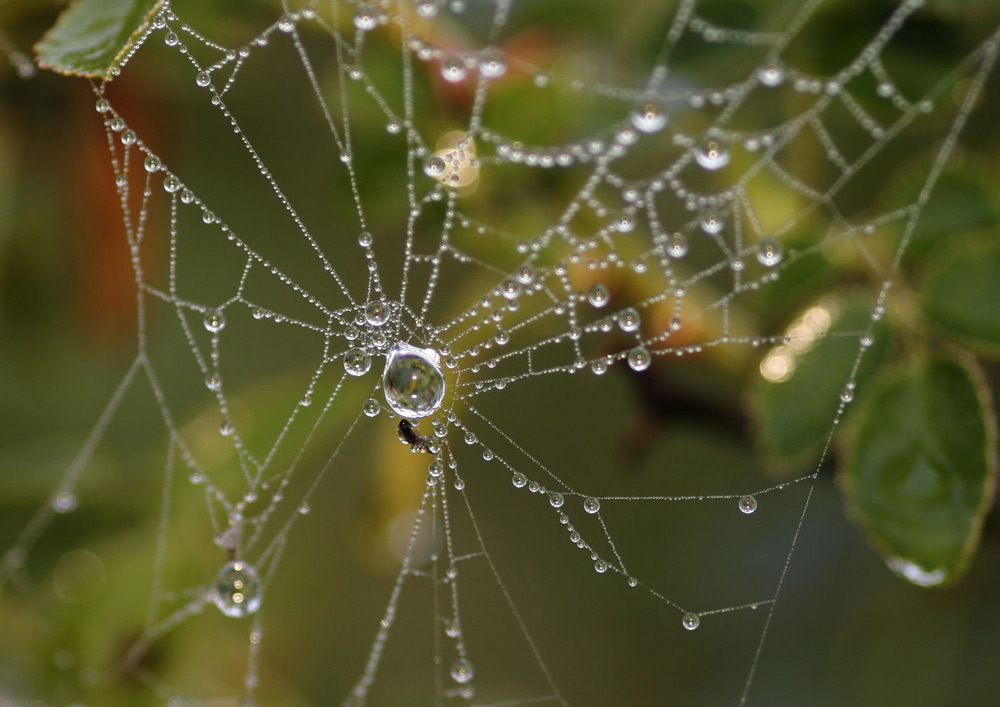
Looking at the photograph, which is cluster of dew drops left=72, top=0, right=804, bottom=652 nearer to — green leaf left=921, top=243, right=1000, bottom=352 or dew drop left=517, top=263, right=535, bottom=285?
dew drop left=517, top=263, right=535, bottom=285

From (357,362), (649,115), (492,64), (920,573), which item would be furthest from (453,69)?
(920,573)

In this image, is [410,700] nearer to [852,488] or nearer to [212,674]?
[212,674]

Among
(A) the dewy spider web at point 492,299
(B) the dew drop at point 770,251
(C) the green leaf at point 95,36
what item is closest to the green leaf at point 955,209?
(A) the dewy spider web at point 492,299

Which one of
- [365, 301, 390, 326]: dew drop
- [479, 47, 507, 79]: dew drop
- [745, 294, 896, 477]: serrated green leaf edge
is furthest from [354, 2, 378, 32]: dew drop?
[745, 294, 896, 477]: serrated green leaf edge

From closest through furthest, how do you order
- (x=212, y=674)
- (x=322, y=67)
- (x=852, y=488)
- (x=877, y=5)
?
1. (x=852, y=488)
2. (x=877, y=5)
3. (x=212, y=674)
4. (x=322, y=67)

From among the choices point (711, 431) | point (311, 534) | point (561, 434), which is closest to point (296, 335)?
point (311, 534)
